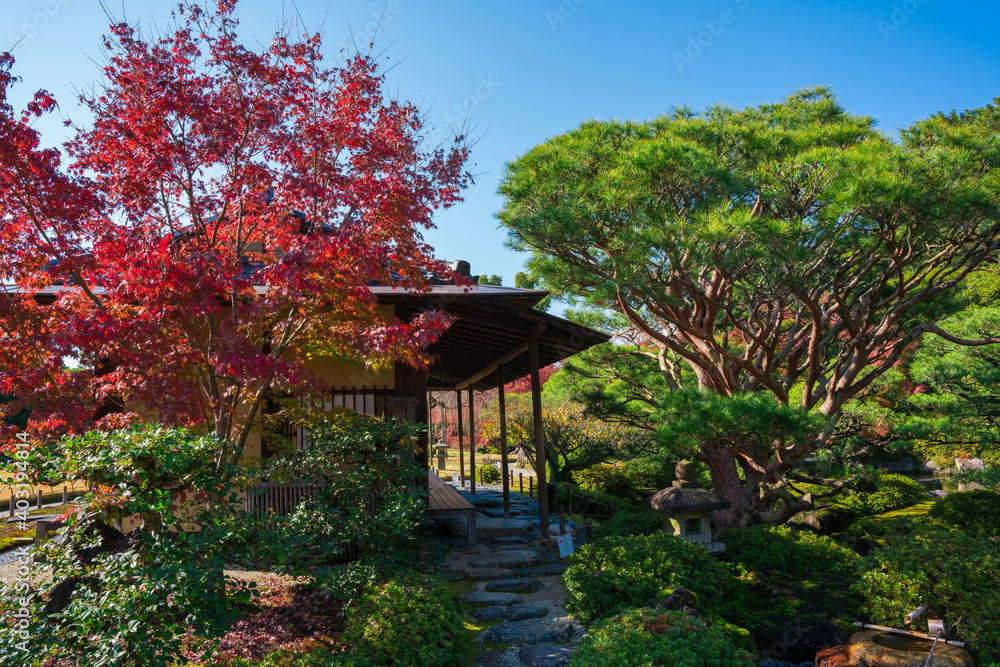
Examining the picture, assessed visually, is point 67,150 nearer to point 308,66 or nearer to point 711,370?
point 308,66

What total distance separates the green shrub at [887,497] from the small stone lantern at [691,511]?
5.25 m

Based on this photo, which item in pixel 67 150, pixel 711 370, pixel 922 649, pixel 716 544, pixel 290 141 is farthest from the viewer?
pixel 711 370

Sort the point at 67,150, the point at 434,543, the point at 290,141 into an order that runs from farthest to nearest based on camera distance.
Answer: the point at 434,543 < the point at 290,141 < the point at 67,150

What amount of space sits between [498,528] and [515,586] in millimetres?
2731

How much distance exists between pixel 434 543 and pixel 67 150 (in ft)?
16.6

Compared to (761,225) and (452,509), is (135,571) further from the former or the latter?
(761,225)

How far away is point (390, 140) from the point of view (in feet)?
18.4

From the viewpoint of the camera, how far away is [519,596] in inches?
255

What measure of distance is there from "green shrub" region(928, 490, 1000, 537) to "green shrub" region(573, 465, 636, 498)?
19.6 ft

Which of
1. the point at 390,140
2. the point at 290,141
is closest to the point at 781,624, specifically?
the point at 390,140

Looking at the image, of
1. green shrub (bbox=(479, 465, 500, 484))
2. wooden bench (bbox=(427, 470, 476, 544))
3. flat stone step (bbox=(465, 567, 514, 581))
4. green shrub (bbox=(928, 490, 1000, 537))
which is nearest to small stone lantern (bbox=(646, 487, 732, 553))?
flat stone step (bbox=(465, 567, 514, 581))

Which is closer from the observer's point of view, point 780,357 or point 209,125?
point 209,125

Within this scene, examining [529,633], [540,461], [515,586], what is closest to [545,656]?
[529,633]

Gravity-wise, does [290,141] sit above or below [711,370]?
above
